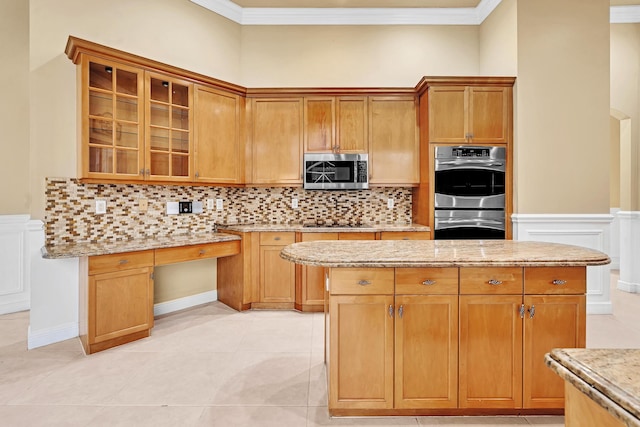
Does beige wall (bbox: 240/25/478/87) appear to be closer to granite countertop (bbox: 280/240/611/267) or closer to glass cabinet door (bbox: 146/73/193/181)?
glass cabinet door (bbox: 146/73/193/181)

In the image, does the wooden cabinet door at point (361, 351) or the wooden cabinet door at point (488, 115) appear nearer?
the wooden cabinet door at point (361, 351)

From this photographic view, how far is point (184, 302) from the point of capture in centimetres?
389

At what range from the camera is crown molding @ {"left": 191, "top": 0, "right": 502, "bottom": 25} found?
4266 mm

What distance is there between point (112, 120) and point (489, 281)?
3.15m

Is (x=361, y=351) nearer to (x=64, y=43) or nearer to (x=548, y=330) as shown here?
(x=548, y=330)

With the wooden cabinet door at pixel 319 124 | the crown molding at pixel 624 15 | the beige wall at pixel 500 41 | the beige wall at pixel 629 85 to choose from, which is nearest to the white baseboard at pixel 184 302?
the wooden cabinet door at pixel 319 124

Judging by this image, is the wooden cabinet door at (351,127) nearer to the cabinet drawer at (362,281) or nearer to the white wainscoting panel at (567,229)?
the white wainscoting panel at (567,229)

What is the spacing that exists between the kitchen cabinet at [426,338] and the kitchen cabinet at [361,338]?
0.18 ft

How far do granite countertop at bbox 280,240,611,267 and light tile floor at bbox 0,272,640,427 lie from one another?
2.90 feet

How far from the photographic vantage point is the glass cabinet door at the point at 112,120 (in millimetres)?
2869

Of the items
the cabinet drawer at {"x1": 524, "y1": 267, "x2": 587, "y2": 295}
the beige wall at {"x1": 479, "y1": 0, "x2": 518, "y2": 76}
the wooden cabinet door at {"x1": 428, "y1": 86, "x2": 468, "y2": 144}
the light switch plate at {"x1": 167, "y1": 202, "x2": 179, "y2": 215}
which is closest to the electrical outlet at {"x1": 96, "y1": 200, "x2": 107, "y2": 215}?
the light switch plate at {"x1": 167, "y1": 202, "x2": 179, "y2": 215}

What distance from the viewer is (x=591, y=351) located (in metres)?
0.85

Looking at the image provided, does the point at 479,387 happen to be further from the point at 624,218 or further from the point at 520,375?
the point at 624,218

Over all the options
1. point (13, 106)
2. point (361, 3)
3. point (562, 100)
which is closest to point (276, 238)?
point (361, 3)
